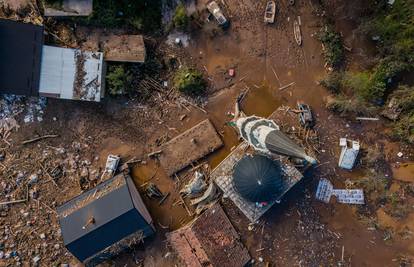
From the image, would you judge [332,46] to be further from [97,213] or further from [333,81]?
[97,213]

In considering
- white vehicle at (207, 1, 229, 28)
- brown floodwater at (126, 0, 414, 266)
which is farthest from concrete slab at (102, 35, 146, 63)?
white vehicle at (207, 1, 229, 28)

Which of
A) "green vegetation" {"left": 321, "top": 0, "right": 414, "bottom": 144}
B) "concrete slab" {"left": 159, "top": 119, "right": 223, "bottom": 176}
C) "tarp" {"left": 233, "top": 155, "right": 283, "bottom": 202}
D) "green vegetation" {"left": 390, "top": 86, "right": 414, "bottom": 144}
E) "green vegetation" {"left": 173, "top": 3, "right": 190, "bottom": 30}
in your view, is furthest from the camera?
"concrete slab" {"left": 159, "top": 119, "right": 223, "bottom": 176}

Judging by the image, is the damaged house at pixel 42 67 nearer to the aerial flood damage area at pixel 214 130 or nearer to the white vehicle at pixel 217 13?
the aerial flood damage area at pixel 214 130

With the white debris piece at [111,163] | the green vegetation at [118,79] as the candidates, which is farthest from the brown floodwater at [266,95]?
the green vegetation at [118,79]

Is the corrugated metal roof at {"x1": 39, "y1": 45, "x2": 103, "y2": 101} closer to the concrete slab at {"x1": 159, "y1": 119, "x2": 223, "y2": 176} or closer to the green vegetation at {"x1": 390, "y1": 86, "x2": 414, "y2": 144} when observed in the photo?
the concrete slab at {"x1": 159, "y1": 119, "x2": 223, "y2": 176}

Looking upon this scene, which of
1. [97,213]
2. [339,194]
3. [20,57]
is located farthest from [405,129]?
[20,57]

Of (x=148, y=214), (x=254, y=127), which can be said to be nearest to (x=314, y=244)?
(x=254, y=127)
